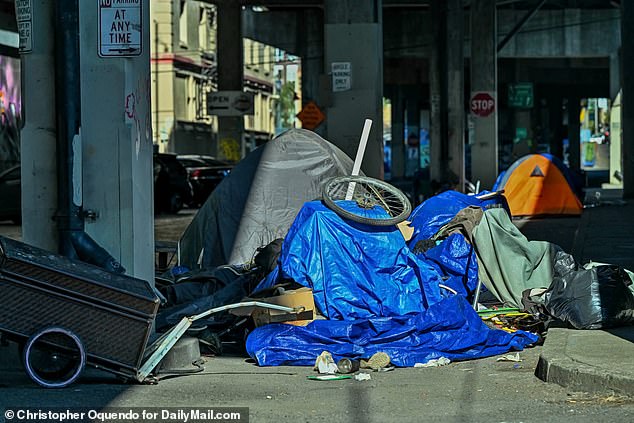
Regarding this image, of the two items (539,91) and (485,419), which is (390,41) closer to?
(539,91)

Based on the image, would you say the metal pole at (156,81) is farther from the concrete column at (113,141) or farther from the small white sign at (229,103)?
the concrete column at (113,141)

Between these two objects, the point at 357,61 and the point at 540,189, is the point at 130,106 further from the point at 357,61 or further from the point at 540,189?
the point at 540,189

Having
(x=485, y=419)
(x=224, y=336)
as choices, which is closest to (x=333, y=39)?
(x=224, y=336)

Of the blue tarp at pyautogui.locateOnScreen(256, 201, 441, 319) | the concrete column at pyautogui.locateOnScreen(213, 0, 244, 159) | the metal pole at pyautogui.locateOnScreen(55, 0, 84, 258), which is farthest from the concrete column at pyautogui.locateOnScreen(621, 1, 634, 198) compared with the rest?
the metal pole at pyautogui.locateOnScreen(55, 0, 84, 258)

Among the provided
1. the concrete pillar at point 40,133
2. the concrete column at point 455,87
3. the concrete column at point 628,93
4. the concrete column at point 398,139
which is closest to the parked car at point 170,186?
the concrete column at point 455,87

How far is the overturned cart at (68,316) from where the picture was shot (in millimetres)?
8195

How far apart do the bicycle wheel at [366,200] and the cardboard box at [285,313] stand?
1094mm

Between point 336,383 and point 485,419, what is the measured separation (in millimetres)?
1699

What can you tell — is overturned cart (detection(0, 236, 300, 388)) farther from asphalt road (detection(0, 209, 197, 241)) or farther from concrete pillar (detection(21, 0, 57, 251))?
asphalt road (detection(0, 209, 197, 241))

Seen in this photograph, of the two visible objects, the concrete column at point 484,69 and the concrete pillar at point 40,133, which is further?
the concrete column at point 484,69

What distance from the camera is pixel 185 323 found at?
9008 millimetres

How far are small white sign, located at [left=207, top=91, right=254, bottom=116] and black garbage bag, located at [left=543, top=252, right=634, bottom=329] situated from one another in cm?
3408

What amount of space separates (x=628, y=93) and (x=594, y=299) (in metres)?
26.5

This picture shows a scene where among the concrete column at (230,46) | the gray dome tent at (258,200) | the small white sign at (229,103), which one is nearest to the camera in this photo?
the gray dome tent at (258,200)
